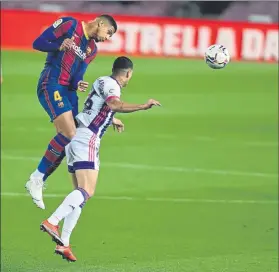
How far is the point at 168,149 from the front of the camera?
25.0 meters

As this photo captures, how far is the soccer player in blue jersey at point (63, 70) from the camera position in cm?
1275

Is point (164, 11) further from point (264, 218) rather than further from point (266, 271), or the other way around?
point (266, 271)

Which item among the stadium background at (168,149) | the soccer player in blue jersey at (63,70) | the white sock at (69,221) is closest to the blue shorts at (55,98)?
the soccer player in blue jersey at (63,70)

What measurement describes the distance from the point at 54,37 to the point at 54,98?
78 cm

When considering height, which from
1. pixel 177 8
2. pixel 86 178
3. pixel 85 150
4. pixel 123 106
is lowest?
pixel 177 8

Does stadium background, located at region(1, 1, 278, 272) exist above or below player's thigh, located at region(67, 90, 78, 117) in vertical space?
below

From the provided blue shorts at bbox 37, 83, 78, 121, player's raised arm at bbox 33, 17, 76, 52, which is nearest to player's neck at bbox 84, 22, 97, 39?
player's raised arm at bbox 33, 17, 76, 52

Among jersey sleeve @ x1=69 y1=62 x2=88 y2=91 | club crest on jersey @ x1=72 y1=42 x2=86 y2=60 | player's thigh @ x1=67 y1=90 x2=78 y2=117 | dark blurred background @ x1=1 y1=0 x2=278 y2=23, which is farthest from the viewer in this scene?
dark blurred background @ x1=1 y1=0 x2=278 y2=23

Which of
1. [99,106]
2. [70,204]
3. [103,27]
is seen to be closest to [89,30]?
[103,27]

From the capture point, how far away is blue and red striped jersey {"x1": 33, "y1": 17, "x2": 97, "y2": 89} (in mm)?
12812

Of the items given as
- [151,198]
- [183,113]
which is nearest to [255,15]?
[183,113]

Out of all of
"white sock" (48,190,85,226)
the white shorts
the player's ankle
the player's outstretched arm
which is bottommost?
the player's ankle

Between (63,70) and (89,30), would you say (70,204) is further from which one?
(89,30)

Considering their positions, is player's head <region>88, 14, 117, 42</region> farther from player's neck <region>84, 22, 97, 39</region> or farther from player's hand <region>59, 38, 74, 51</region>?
player's hand <region>59, 38, 74, 51</region>
